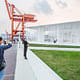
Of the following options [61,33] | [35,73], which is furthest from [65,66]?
[61,33]

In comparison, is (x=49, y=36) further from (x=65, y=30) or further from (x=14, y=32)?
(x=14, y=32)

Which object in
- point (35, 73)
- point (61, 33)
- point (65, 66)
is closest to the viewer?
point (35, 73)

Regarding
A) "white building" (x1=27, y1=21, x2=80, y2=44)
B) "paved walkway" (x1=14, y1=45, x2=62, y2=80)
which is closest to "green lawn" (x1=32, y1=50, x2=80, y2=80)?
"paved walkway" (x1=14, y1=45, x2=62, y2=80)

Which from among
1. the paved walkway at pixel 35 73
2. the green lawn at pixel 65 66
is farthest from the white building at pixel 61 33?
the paved walkway at pixel 35 73

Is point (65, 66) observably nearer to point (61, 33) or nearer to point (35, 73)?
point (35, 73)

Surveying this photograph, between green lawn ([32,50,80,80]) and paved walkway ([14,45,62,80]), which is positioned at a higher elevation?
paved walkway ([14,45,62,80])

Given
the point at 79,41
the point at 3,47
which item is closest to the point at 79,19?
the point at 79,41

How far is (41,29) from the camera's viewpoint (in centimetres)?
3719

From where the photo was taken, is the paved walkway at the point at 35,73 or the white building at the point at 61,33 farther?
the white building at the point at 61,33

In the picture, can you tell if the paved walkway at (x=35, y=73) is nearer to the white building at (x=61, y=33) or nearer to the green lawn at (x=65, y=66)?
the green lawn at (x=65, y=66)

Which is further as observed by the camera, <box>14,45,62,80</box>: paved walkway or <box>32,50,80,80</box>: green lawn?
<box>32,50,80,80</box>: green lawn

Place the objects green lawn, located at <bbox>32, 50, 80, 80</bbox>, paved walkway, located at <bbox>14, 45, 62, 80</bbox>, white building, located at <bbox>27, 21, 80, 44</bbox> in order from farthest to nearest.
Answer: white building, located at <bbox>27, 21, 80, 44</bbox> → green lawn, located at <bbox>32, 50, 80, 80</bbox> → paved walkway, located at <bbox>14, 45, 62, 80</bbox>

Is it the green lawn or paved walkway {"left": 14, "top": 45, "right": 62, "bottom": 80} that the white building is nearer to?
the green lawn

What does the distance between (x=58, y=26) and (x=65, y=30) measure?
2.39 m
